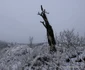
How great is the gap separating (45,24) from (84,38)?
1166 inches

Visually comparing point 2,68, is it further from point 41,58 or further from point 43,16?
point 43,16

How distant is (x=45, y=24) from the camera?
16.5m

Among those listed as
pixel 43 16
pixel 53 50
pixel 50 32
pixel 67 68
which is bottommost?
pixel 67 68

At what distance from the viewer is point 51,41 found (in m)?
16.6

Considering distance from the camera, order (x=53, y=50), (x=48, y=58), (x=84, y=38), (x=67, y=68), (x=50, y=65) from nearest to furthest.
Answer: (x=67, y=68) → (x=50, y=65) → (x=48, y=58) → (x=53, y=50) → (x=84, y=38)

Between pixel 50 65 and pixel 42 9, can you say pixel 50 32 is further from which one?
pixel 50 65

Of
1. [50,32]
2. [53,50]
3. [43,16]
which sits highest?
[43,16]

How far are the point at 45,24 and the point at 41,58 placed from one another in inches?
189

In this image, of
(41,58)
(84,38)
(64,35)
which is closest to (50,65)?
(41,58)

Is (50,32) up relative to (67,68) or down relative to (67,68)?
up

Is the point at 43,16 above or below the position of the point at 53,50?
above

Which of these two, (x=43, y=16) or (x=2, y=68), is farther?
(x=43, y=16)

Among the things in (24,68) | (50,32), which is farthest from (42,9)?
(24,68)

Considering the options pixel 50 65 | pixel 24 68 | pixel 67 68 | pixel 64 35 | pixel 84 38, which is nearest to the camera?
pixel 67 68
